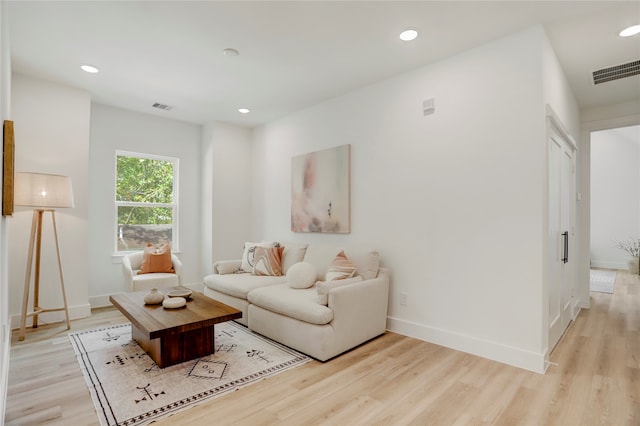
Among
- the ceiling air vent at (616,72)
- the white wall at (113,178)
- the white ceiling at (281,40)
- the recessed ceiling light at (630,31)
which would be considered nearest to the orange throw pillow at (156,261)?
the white wall at (113,178)

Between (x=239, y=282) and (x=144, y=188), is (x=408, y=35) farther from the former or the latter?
(x=144, y=188)

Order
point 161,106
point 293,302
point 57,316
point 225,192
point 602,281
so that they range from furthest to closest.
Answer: point 602,281, point 225,192, point 161,106, point 57,316, point 293,302

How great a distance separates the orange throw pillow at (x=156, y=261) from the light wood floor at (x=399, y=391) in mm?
1288

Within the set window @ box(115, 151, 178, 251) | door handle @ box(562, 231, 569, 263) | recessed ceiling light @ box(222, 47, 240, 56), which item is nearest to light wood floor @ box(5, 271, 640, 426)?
door handle @ box(562, 231, 569, 263)

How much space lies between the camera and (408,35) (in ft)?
9.04

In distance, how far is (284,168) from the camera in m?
4.94

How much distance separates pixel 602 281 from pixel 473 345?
16.9ft

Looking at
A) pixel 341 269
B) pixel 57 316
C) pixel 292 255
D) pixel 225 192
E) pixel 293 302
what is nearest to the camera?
pixel 293 302

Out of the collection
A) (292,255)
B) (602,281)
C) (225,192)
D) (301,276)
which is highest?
(225,192)

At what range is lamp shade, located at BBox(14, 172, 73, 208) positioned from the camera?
3221mm

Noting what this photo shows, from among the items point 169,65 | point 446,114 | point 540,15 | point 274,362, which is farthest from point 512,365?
point 169,65

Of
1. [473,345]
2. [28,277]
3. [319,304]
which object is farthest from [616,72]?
[28,277]

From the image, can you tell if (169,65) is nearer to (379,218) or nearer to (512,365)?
(379,218)

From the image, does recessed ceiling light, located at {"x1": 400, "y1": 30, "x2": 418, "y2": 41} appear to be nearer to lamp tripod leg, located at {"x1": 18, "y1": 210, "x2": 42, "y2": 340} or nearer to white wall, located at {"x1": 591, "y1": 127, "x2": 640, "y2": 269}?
lamp tripod leg, located at {"x1": 18, "y1": 210, "x2": 42, "y2": 340}
